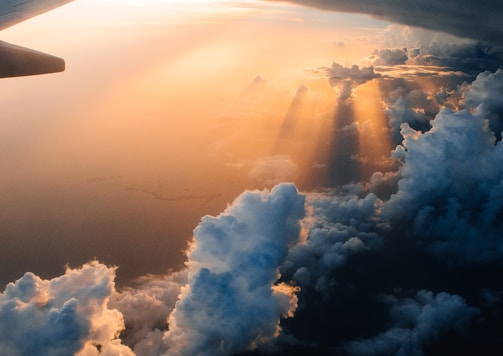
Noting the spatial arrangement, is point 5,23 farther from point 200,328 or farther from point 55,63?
point 200,328

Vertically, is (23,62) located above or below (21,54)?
below

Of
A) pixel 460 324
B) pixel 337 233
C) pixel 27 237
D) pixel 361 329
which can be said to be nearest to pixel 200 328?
pixel 361 329

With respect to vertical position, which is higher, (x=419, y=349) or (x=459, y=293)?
(x=459, y=293)

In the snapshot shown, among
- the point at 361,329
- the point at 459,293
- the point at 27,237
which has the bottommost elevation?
the point at 361,329

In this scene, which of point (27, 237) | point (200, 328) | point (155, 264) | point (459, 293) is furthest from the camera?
point (27, 237)

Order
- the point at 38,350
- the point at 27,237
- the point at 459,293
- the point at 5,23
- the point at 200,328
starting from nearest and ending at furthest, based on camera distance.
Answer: the point at 5,23 < the point at 38,350 < the point at 200,328 < the point at 459,293 < the point at 27,237

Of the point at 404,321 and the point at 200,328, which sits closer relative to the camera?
the point at 200,328

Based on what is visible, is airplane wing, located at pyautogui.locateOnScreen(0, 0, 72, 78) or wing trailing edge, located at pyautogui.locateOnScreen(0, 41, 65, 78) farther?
airplane wing, located at pyautogui.locateOnScreen(0, 0, 72, 78)

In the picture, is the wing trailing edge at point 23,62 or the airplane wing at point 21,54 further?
the airplane wing at point 21,54
